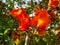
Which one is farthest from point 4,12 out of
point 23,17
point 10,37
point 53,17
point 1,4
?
point 23,17

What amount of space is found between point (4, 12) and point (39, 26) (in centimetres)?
90

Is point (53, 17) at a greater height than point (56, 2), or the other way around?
point (56, 2)

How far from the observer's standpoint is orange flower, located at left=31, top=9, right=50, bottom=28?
204 cm

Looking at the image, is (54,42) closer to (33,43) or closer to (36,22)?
(33,43)

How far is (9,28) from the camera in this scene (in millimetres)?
2529

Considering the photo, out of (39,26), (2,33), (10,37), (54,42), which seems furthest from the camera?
(54,42)

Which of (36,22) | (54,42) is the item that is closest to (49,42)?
(54,42)

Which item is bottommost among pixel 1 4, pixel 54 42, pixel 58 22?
pixel 54 42

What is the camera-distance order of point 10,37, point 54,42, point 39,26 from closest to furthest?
point 39,26 → point 10,37 → point 54,42

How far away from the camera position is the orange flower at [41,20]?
2035mm

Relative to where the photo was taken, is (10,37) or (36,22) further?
(10,37)

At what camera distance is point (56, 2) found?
→ 8.68 feet

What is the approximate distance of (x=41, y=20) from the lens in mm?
2035

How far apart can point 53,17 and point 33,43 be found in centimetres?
33
